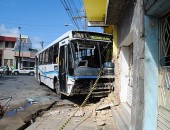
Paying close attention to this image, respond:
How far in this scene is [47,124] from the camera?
8781 mm

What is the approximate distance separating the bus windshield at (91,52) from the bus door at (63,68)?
2.64 feet

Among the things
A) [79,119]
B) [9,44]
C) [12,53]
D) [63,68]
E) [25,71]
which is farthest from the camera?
[9,44]

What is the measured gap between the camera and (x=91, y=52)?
1195 centimetres

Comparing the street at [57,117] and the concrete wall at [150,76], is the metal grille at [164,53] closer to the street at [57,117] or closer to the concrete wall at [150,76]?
the concrete wall at [150,76]

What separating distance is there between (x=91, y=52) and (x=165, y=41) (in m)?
6.97

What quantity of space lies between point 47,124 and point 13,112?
2563mm

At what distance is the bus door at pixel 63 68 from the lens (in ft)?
40.1

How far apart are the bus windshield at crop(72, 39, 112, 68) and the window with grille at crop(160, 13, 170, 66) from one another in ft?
21.4

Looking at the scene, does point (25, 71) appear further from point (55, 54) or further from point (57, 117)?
point (57, 117)

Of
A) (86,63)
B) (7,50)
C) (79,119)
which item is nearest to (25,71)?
(7,50)

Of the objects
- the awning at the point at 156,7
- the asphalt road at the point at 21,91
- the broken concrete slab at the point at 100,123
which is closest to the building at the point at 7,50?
the asphalt road at the point at 21,91

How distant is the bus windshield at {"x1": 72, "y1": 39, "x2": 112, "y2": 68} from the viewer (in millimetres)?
11555

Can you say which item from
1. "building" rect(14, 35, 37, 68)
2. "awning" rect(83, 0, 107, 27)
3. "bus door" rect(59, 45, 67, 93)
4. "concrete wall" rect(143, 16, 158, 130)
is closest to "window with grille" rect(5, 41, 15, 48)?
"building" rect(14, 35, 37, 68)

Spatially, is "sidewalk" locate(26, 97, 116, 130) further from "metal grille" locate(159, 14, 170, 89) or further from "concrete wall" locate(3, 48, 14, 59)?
"concrete wall" locate(3, 48, 14, 59)
